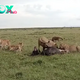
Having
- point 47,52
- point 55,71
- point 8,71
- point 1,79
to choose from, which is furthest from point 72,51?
point 1,79

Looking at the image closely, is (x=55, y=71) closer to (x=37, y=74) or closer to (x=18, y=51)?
(x=37, y=74)

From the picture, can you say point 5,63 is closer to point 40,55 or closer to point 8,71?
point 8,71

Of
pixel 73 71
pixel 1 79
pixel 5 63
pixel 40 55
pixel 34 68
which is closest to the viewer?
pixel 1 79

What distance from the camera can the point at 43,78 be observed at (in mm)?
7066

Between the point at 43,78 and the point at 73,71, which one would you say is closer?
the point at 43,78

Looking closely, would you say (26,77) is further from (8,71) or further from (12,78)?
(8,71)

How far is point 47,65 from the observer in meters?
8.68

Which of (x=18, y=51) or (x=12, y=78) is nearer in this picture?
(x=12, y=78)

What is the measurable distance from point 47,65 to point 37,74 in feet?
4.24

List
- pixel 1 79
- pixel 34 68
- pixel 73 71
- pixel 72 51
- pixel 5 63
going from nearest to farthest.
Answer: pixel 1 79 < pixel 73 71 < pixel 34 68 < pixel 5 63 < pixel 72 51

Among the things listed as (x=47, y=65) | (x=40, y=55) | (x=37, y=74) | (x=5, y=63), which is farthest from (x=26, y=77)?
(x=40, y=55)

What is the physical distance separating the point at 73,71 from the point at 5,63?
134 inches

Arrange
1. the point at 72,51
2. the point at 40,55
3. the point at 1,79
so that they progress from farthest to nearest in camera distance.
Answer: the point at 72,51 < the point at 40,55 < the point at 1,79

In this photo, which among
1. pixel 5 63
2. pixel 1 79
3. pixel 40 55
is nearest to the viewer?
pixel 1 79
